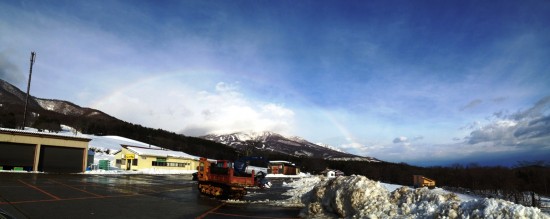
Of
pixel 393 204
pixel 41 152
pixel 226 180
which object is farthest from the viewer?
pixel 41 152

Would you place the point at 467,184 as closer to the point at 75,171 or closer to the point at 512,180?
the point at 512,180

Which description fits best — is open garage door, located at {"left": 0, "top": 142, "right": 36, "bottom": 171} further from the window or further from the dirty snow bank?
the dirty snow bank

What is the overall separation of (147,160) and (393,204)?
57742mm

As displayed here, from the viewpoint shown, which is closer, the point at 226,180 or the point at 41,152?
the point at 226,180

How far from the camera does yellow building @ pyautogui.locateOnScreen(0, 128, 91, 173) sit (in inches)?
1550

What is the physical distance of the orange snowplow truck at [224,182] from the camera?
75.3ft

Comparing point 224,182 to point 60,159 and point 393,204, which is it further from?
point 60,159

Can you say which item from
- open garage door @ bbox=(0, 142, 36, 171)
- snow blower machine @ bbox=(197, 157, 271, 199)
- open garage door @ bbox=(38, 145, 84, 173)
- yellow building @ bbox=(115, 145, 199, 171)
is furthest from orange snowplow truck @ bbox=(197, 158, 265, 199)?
yellow building @ bbox=(115, 145, 199, 171)

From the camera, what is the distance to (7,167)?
129 ft

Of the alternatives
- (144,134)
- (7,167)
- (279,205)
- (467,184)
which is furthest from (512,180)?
(144,134)

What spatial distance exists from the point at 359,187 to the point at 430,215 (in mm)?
3926

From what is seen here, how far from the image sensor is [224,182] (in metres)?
23.2

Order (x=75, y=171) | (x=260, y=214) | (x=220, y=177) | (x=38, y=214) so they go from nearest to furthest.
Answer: (x=38, y=214) → (x=260, y=214) → (x=220, y=177) → (x=75, y=171)

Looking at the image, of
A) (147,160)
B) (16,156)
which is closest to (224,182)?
(16,156)
